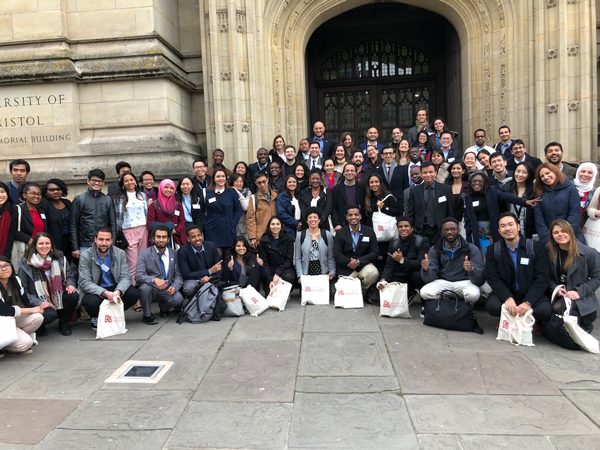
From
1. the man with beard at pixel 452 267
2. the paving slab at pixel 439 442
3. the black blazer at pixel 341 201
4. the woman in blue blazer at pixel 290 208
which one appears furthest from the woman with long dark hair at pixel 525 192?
the paving slab at pixel 439 442

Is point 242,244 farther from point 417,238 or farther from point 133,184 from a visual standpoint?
point 417,238

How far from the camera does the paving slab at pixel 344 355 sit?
4137mm

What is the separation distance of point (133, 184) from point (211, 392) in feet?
12.2

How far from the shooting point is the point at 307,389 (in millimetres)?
3777

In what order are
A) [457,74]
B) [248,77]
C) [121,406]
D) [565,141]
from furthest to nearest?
[457,74], [248,77], [565,141], [121,406]

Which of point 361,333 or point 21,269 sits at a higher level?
point 21,269

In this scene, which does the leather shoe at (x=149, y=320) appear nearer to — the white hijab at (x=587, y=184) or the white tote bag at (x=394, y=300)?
the white tote bag at (x=394, y=300)

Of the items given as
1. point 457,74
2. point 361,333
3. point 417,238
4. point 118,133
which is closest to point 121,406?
point 361,333

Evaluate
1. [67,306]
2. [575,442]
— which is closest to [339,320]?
[575,442]

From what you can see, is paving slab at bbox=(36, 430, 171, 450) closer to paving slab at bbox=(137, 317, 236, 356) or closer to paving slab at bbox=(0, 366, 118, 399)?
paving slab at bbox=(0, 366, 118, 399)

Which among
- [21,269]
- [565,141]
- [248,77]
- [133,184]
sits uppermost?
[248,77]

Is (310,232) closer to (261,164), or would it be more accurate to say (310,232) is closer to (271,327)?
(271,327)

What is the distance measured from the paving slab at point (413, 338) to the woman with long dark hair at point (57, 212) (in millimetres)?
4419

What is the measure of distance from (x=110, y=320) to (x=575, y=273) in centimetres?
521
